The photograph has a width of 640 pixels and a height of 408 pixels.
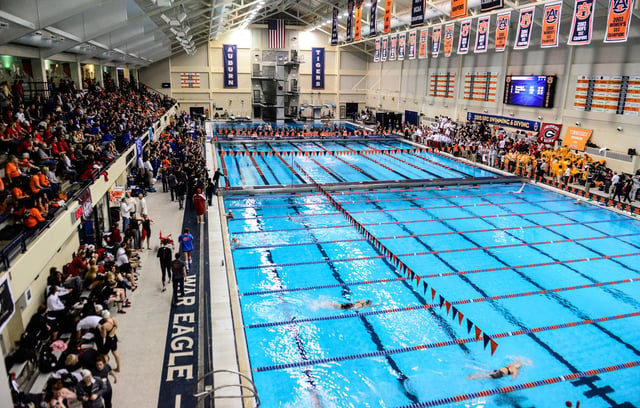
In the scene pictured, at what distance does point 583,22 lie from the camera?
15.0 meters

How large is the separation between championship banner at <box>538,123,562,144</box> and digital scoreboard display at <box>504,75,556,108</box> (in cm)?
109

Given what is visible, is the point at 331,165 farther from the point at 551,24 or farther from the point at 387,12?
the point at 551,24

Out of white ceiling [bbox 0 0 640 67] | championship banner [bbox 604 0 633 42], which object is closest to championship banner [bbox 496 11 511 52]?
white ceiling [bbox 0 0 640 67]

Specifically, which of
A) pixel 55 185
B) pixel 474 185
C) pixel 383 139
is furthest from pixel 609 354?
pixel 383 139

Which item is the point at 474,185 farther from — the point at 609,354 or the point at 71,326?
→ the point at 71,326

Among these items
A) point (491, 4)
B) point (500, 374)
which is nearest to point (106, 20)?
point (491, 4)

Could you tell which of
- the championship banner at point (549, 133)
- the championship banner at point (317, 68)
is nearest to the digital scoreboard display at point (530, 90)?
the championship banner at point (549, 133)

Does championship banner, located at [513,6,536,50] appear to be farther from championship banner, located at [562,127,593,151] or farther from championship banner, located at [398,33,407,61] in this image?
championship banner, located at [398,33,407,61]

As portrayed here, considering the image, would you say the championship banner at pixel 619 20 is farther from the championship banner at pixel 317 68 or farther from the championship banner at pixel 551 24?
the championship banner at pixel 317 68

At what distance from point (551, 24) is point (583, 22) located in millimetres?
1804

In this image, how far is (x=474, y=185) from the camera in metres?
19.9

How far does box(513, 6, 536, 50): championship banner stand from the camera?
17.4 m

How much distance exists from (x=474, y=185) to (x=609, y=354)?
12631 mm

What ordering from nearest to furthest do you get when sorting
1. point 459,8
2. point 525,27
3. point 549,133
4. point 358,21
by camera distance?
point 459,8
point 525,27
point 549,133
point 358,21
